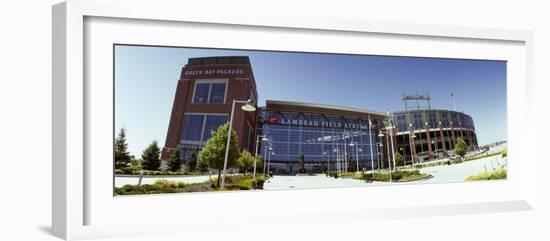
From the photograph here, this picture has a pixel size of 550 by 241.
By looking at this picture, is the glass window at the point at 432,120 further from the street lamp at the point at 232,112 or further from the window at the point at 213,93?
the window at the point at 213,93

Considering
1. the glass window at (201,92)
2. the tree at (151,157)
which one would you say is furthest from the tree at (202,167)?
the glass window at (201,92)

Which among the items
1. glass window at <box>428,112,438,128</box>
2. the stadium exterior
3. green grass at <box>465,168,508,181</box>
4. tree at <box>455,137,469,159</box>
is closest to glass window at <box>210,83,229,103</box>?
the stadium exterior

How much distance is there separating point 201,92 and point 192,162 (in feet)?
3.97

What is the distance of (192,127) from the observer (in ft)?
31.4

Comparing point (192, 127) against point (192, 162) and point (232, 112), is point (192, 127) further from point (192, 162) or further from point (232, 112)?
point (232, 112)

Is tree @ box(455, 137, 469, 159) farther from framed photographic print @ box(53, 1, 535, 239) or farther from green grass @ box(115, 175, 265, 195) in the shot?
green grass @ box(115, 175, 265, 195)

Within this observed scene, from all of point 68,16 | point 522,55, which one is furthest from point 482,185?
point 68,16

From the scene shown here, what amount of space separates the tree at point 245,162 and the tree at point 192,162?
817 millimetres

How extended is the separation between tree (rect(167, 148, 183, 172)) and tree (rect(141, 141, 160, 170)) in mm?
227

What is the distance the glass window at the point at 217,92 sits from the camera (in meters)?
9.98

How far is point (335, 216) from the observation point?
9938mm

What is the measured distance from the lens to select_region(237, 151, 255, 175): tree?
10102 millimetres

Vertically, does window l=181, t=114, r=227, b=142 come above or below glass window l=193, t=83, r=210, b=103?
below

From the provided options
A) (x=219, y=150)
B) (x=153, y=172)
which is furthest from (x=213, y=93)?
(x=153, y=172)
